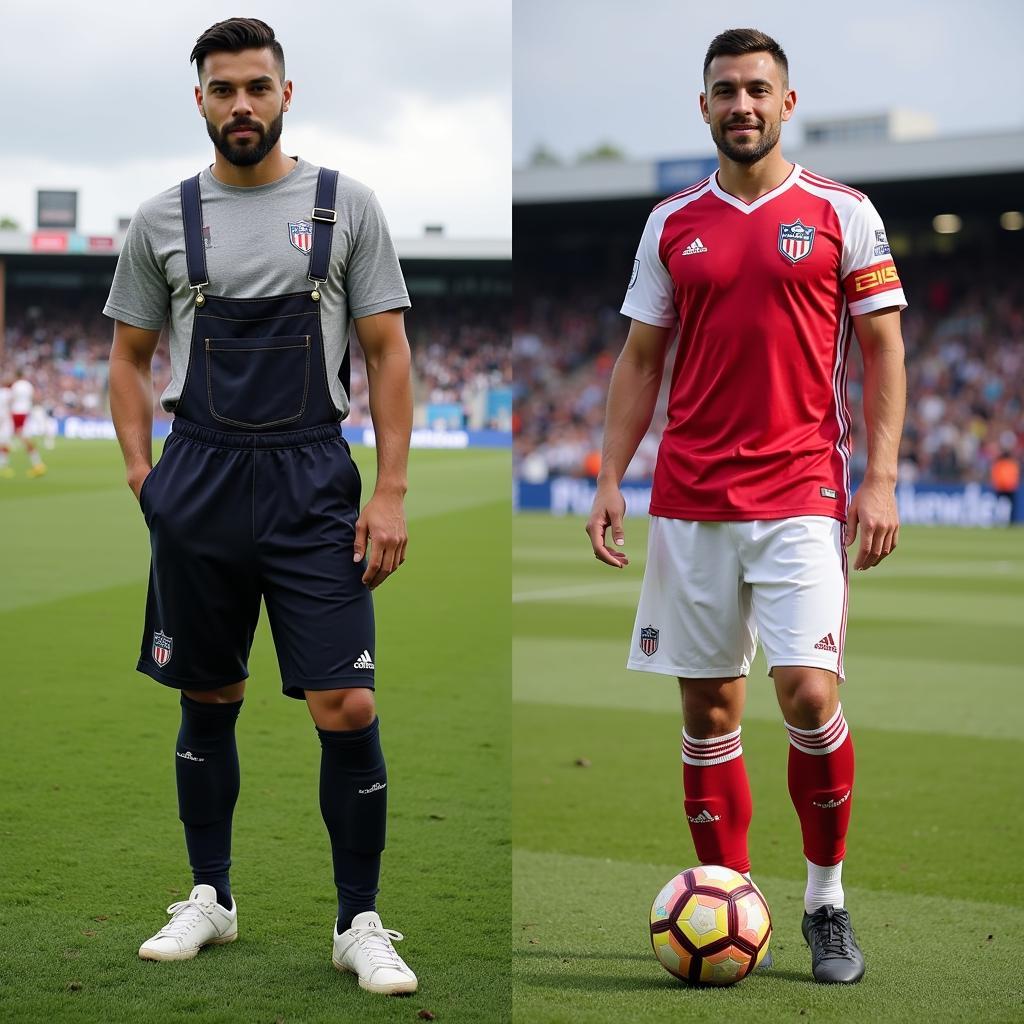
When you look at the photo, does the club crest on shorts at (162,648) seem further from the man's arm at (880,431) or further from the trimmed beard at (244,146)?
the man's arm at (880,431)

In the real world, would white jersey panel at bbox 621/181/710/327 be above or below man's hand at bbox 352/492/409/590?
above

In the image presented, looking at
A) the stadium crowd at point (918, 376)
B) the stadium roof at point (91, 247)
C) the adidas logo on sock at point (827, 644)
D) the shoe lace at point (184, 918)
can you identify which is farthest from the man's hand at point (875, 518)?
the stadium roof at point (91, 247)

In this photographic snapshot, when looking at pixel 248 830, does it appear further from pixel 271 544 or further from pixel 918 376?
pixel 918 376

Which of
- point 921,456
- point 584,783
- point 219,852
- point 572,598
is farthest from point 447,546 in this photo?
point 921,456

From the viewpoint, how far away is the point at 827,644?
3342mm

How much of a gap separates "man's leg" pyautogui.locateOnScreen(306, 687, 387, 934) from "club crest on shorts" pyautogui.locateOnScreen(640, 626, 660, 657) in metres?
0.69

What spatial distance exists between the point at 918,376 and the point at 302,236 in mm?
29562

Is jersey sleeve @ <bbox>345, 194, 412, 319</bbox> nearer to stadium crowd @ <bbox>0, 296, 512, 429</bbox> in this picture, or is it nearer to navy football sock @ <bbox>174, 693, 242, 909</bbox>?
navy football sock @ <bbox>174, 693, 242, 909</bbox>

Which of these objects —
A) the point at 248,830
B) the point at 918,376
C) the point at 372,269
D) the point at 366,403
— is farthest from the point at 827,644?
the point at 366,403

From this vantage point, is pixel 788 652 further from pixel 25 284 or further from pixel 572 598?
pixel 25 284

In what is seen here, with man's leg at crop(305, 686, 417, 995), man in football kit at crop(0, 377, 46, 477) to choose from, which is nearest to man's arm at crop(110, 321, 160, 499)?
man's leg at crop(305, 686, 417, 995)

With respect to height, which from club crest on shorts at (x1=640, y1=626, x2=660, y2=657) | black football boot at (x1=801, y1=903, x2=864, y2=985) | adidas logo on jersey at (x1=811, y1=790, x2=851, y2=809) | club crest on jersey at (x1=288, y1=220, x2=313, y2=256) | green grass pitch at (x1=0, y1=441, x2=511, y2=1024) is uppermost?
club crest on jersey at (x1=288, y1=220, x2=313, y2=256)

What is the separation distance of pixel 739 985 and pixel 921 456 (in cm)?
2543

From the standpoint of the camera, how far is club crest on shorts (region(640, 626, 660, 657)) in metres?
3.54
